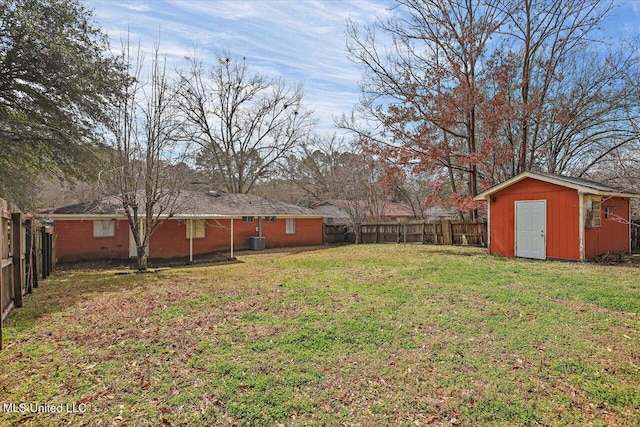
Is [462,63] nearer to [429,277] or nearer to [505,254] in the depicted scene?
[505,254]

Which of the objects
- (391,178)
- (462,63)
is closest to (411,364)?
(391,178)

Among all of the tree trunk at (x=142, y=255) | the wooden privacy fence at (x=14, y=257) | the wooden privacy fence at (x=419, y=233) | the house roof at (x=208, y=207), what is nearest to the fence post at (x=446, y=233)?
the wooden privacy fence at (x=419, y=233)

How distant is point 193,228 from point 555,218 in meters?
13.6

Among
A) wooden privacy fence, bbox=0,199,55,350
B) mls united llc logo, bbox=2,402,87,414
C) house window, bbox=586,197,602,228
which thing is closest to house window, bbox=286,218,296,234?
wooden privacy fence, bbox=0,199,55,350

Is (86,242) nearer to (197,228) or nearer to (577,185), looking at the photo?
(197,228)

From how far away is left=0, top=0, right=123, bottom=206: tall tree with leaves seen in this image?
30.4ft

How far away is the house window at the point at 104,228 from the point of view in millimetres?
Result: 13560

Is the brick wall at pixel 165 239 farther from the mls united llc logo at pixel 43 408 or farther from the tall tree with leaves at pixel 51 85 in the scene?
the mls united llc logo at pixel 43 408

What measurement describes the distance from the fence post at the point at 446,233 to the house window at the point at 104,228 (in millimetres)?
14730

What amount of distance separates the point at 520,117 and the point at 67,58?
1640 centimetres

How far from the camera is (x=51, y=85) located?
9.98 m

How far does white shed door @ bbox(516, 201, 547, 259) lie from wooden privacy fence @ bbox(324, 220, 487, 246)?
13.3 ft

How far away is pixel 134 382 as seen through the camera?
11.6ft

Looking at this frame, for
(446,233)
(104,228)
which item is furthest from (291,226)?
(104,228)
